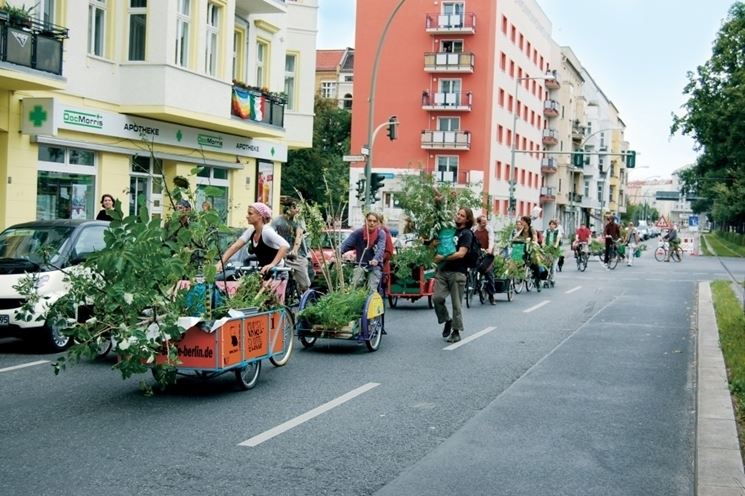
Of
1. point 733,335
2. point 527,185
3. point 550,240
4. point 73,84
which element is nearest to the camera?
point 733,335

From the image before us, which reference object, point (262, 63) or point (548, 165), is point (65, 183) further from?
point (548, 165)

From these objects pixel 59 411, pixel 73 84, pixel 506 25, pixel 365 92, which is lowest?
pixel 59 411

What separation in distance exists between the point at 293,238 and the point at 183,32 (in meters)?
9.24

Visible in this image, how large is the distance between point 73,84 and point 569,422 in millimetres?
15652

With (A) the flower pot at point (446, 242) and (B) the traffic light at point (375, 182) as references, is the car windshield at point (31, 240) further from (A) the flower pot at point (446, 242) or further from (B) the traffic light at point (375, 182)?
(B) the traffic light at point (375, 182)

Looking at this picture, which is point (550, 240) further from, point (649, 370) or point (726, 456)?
point (726, 456)

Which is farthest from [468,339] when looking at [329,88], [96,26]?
[329,88]

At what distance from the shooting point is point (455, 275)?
43.3 ft

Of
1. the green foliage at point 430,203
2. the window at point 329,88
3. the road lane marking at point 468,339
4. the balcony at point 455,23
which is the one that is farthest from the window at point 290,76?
the window at point 329,88

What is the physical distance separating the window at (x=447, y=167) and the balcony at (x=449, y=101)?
331cm

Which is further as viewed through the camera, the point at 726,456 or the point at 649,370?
the point at 649,370

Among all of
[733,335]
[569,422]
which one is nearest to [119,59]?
[733,335]

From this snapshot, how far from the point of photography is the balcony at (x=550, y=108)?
8662cm

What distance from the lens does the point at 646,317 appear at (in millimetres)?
17125
